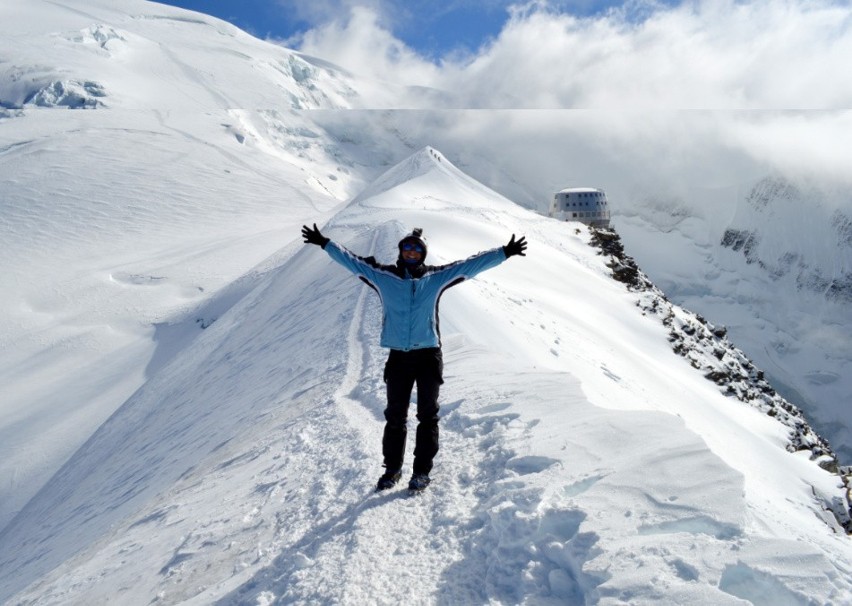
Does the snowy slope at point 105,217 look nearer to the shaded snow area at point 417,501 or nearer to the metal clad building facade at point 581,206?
the shaded snow area at point 417,501

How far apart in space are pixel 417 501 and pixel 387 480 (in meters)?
0.37

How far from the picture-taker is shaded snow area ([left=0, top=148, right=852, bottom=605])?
346 centimetres

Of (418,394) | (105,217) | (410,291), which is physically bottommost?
(105,217)

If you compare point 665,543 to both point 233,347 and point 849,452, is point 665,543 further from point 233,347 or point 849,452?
point 849,452

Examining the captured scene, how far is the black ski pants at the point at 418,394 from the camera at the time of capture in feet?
16.3

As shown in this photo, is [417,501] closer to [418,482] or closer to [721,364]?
[418,482]

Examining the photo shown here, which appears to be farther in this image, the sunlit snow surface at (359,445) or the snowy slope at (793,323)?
the snowy slope at (793,323)

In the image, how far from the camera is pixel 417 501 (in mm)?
4754

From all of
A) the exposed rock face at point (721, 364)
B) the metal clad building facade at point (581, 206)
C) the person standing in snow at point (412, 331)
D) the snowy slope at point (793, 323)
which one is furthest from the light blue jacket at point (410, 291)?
the snowy slope at point (793, 323)

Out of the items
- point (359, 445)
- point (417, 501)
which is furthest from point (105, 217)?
point (417, 501)

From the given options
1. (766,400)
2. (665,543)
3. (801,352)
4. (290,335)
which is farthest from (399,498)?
(801,352)

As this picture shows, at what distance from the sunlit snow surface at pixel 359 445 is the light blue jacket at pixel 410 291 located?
48.7 inches

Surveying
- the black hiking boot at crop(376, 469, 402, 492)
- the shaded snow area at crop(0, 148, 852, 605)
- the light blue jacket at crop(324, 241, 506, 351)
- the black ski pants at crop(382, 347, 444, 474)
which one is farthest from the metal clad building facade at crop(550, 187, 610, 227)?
the black hiking boot at crop(376, 469, 402, 492)

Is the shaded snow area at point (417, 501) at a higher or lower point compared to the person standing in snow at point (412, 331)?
lower
